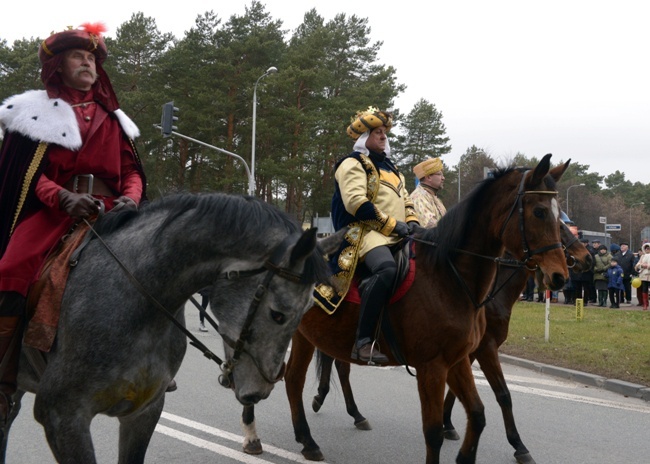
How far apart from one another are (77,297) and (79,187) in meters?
0.69

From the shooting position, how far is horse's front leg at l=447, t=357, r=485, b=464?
510 cm

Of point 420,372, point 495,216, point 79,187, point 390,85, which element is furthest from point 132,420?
point 390,85

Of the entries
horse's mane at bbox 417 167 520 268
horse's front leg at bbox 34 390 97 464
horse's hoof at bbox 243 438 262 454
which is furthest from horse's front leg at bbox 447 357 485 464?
horse's front leg at bbox 34 390 97 464

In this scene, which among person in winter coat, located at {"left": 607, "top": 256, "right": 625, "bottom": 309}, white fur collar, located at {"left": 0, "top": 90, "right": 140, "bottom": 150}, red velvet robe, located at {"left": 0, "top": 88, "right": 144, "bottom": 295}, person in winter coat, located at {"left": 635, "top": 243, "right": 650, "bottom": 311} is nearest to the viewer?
red velvet robe, located at {"left": 0, "top": 88, "right": 144, "bottom": 295}

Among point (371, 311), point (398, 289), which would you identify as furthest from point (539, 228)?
point (371, 311)

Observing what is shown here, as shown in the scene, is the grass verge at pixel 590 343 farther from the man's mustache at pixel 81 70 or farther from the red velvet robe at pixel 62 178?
the man's mustache at pixel 81 70

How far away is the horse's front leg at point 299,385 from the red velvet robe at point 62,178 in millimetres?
2828

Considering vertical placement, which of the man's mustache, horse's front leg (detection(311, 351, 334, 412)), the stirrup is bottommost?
horse's front leg (detection(311, 351, 334, 412))

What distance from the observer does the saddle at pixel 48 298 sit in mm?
3006

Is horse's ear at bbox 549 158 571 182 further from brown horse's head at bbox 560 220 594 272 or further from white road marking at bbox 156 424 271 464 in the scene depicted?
white road marking at bbox 156 424 271 464

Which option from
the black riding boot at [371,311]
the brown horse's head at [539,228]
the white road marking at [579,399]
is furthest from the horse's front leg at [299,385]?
the white road marking at [579,399]

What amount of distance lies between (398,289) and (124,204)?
2474 millimetres

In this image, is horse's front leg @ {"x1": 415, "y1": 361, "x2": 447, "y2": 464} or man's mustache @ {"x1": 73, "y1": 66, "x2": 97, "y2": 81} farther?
horse's front leg @ {"x1": 415, "y1": 361, "x2": 447, "y2": 464}

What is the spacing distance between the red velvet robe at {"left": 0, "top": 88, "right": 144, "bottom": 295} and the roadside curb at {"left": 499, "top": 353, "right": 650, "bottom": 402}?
753 centimetres
